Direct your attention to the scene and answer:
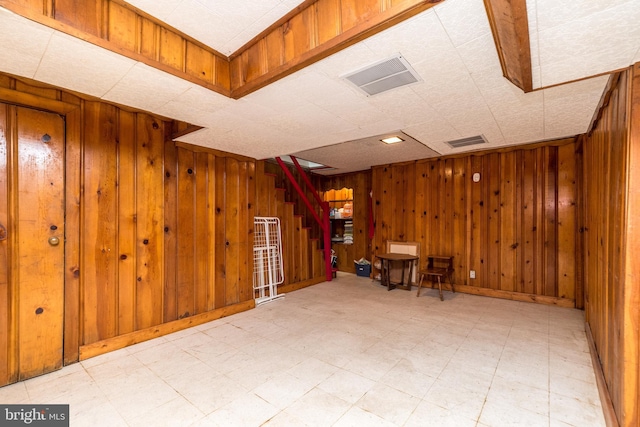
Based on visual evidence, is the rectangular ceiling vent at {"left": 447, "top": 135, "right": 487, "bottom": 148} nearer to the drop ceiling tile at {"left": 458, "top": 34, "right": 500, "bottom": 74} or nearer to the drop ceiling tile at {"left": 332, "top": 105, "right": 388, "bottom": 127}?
the drop ceiling tile at {"left": 332, "top": 105, "right": 388, "bottom": 127}

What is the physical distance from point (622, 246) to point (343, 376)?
2009 millimetres

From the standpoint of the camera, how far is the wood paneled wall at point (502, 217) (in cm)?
397

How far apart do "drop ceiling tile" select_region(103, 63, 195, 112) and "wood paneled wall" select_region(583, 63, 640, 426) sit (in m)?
2.67

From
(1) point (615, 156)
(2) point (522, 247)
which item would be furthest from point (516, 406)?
(2) point (522, 247)

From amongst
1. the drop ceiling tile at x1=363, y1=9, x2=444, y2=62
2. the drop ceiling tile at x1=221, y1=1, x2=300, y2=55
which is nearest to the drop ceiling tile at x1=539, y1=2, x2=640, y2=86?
the drop ceiling tile at x1=363, y1=9, x2=444, y2=62

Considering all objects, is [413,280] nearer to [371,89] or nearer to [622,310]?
[622,310]

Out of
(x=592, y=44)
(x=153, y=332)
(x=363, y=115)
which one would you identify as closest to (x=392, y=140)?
(x=363, y=115)

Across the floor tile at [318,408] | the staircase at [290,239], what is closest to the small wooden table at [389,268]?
the staircase at [290,239]

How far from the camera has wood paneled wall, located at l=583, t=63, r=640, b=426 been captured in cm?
148

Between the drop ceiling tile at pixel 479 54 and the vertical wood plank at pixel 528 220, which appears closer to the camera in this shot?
the drop ceiling tile at pixel 479 54

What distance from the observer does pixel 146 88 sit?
197 centimetres

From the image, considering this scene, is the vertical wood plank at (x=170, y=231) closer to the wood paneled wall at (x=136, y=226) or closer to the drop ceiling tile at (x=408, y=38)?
the wood paneled wall at (x=136, y=226)

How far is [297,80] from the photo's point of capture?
6.08ft

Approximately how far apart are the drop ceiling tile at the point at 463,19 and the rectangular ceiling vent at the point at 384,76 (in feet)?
1.01
